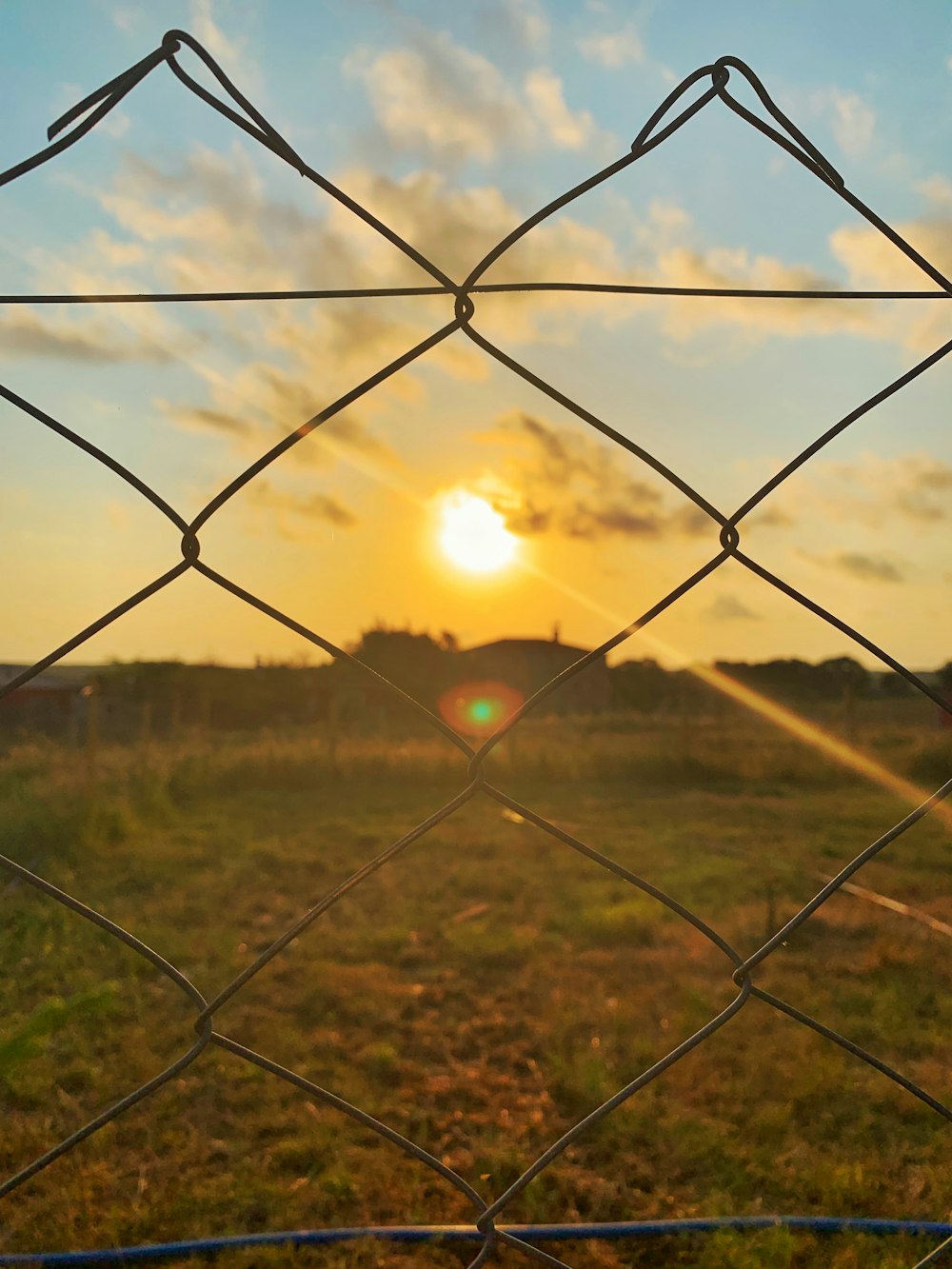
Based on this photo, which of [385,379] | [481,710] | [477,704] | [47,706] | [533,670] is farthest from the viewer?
[533,670]

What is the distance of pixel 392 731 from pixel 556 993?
377 inches

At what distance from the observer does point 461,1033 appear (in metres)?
2.87

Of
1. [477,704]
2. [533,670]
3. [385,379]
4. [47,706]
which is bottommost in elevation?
[385,379]

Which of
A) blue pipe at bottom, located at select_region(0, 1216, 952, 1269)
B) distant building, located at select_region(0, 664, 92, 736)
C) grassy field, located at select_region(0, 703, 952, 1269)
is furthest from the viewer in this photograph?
distant building, located at select_region(0, 664, 92, 736)

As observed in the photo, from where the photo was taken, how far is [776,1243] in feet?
5.52

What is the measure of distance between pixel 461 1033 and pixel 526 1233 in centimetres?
117

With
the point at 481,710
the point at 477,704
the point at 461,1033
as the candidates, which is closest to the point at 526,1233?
the point at 461,1033

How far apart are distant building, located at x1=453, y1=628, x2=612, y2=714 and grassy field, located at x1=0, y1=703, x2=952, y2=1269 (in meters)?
Answer: 12.1

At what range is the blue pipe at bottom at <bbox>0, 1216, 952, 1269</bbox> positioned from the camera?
1.67 m

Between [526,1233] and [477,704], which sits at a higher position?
[477,704]

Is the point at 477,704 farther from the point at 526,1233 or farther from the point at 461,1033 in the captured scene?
the point at 526,1233

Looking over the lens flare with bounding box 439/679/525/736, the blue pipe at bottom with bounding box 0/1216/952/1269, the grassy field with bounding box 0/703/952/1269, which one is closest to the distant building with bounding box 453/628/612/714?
the lens flare with bounding box 439/679/525/736

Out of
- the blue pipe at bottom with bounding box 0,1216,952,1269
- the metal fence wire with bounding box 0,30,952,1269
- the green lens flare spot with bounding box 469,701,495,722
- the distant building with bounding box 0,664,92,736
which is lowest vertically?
the blue pipe at bottom with bounding box 0,1216,952,1269

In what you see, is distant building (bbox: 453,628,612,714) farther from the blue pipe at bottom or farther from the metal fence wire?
the metal fence wire
